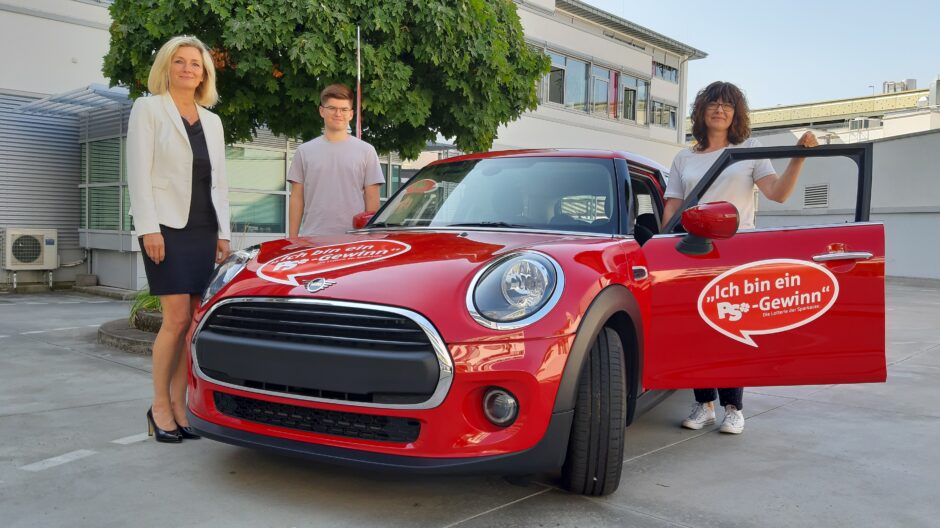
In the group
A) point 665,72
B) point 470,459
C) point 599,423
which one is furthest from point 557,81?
point 470,459

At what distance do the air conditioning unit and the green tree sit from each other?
225 inches

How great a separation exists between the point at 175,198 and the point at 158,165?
0.54 feet

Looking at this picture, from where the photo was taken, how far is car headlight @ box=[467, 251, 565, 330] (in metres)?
2.65

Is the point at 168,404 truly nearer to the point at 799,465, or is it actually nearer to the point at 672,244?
the point at 672,244

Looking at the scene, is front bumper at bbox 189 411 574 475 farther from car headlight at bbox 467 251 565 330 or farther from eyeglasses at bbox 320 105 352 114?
eyeglasses at bbox 320 105 352 114

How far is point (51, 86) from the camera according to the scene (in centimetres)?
1231

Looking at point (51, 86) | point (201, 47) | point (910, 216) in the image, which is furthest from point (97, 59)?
point (910, 216)

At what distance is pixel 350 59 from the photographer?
734 cm

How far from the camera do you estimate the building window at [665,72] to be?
90.7 ft

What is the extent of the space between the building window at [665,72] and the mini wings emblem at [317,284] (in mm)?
26526

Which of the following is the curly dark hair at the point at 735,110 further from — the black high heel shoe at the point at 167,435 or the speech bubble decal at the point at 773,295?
the black high heel shoe at the point at 167,435

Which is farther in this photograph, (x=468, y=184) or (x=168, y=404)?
(x=468, y=184)

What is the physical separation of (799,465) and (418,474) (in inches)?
79.1

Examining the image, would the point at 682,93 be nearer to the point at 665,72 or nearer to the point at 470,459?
the point at 665,72
